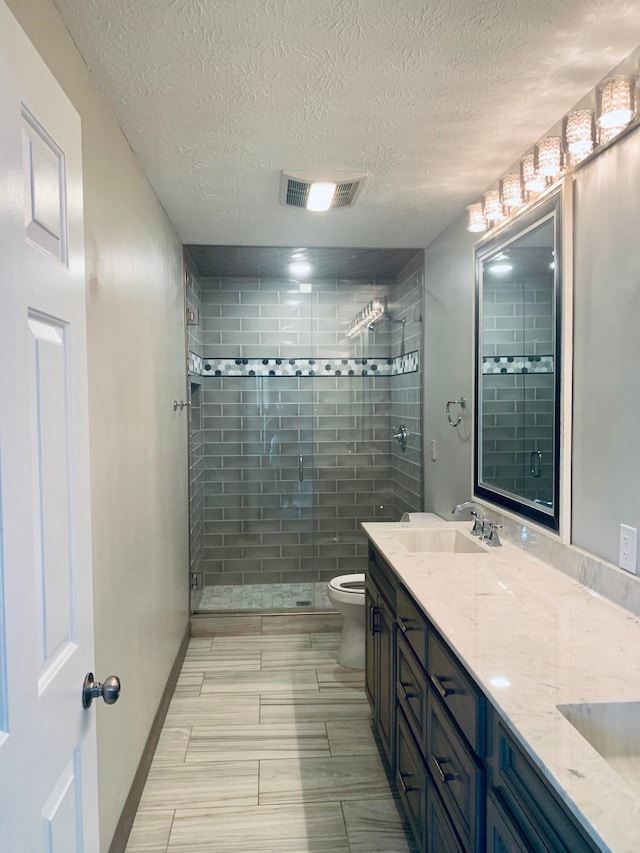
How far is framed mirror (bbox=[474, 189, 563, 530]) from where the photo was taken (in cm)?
202

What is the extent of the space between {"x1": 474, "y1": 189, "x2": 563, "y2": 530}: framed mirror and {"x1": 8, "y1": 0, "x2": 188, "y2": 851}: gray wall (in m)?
1.51

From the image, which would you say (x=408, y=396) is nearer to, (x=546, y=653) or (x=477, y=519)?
(x=477, y=519)

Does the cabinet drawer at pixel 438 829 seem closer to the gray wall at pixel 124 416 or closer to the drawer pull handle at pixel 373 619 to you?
the drawer pull handle at pixel 373 619

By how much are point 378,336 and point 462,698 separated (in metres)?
3.39

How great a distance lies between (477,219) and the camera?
2602mm

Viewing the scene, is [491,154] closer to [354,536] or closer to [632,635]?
[632,635]

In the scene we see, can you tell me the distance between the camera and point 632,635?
1458 millimetres

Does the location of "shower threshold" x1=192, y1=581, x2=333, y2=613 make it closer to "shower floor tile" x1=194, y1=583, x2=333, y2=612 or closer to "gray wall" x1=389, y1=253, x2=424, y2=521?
"shower floor tile" x1=194, y1=583, x2=333, y2=612

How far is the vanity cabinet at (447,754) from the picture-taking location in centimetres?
103

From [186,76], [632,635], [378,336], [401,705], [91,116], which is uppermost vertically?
[186,76]

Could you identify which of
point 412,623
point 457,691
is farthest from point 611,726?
point 412,623

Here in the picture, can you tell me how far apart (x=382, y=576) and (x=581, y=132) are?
5.67ft

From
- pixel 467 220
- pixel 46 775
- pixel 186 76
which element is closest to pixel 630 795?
pixel 46 775

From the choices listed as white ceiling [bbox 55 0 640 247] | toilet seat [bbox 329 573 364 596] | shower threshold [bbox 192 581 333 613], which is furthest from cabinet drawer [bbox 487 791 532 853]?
shower threshold [bbox 192 581 333 613]
